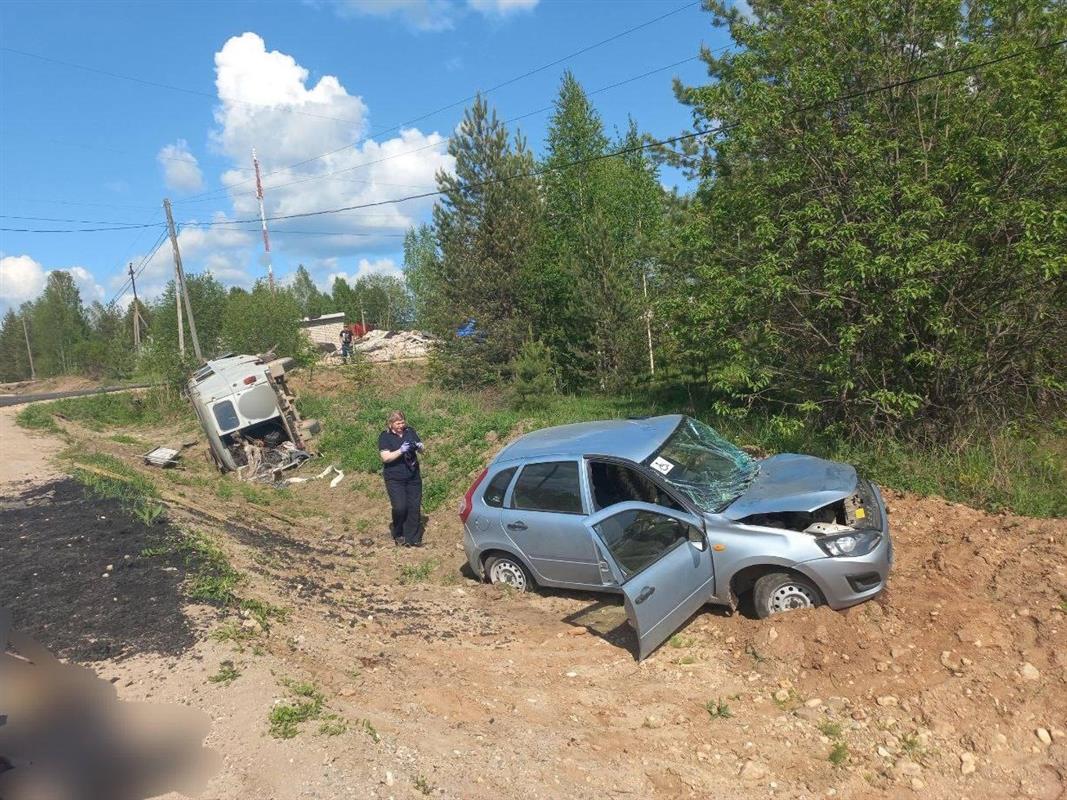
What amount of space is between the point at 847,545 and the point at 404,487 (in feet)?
18.3

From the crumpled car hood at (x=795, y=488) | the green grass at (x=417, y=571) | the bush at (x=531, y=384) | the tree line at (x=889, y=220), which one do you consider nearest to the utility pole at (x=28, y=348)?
the bush at (x=531, y=384)

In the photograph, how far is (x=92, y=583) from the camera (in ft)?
19.9

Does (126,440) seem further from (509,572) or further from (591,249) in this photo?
(509,572)

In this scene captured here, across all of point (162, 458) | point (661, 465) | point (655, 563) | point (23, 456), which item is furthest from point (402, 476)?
point (23, 456)

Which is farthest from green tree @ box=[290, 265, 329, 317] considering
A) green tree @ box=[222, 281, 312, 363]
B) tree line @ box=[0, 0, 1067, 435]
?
tree line @ box=[0, 0, 1067, 435]

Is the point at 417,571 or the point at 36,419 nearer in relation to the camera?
the point at 417,571

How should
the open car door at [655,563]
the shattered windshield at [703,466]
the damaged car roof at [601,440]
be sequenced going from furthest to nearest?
the damaged car roof at [601,440], the shattered windshield at [703,466], the open car door at [655,563]

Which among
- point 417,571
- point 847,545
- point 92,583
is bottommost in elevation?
point 417,571

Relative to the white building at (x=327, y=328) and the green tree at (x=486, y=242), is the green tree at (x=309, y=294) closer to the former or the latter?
the white building at (x=327, y=328)

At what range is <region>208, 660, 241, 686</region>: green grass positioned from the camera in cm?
457

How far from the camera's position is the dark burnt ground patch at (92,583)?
5074 millimetres

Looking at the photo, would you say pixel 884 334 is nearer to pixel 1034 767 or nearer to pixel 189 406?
pixel 1034 767

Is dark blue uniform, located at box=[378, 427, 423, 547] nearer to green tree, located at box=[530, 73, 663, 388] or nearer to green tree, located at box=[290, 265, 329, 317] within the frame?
green tree, located at box=[530, 73, 663, 388]

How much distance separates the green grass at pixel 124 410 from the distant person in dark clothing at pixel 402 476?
53.6ft
